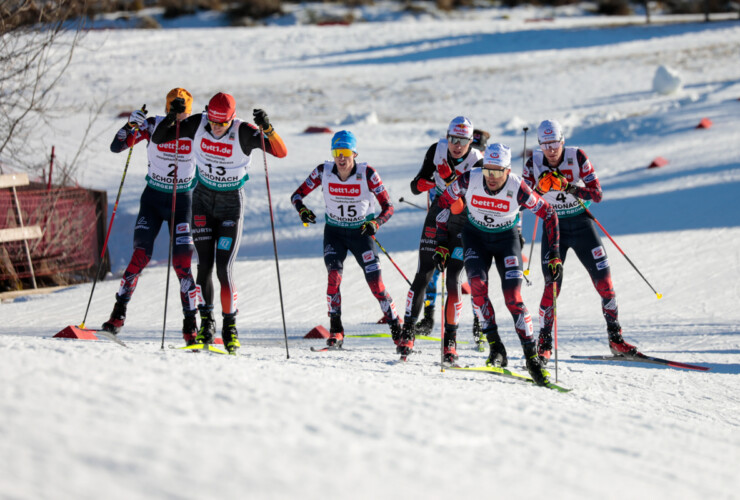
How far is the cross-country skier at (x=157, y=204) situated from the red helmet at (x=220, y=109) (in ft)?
1.91

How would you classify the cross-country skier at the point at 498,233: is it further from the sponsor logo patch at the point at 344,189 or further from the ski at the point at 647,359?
the ski at the point at 647,359

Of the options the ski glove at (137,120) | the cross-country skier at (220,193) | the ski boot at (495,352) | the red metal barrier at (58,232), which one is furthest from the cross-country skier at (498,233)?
the red metal barrier at (58,232)

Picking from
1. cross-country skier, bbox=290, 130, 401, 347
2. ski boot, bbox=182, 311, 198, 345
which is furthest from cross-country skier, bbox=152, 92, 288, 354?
cross-country skier, bbox=290, 130, 401, 347

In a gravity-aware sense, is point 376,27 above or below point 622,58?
above

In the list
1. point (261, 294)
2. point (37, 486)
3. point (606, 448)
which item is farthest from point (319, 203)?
point (37, 486)

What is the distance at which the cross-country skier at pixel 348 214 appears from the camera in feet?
23.5

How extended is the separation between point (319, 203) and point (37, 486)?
10.6 m

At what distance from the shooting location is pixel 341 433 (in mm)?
3898

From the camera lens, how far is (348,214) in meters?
7.28

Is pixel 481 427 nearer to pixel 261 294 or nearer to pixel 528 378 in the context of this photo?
pixel 528 378

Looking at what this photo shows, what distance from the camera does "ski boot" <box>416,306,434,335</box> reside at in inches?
322

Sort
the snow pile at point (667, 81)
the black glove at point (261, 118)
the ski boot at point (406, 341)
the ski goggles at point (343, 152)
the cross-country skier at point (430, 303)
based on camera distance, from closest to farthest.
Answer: the black glove at point (261, 118) < the ski boot at point (406, 341) < the ski goggles at point (343, 152) < the cross-country skier at point (430, 303) < the snow pile at point (667, 81)

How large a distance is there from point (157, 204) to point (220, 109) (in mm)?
1198

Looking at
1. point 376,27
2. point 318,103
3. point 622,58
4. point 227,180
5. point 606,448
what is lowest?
point 606,448
